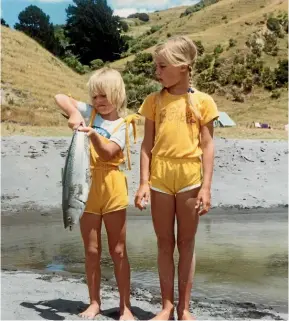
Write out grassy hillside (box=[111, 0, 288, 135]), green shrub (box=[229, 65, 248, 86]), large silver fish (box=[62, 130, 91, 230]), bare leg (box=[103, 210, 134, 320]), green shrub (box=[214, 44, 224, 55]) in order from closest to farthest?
large silver fish (box=[62, 130, 91, 230])
bare leg (box=[103, 210, 134, 320])
grassy hillside (box=[111, 0, 288, 135])
green shrub (box=[229, 65, 248, 86])
green shrub (box=[214, 44, 224, 55])

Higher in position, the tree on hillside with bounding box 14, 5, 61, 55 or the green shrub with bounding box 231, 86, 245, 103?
the tree on hillside with bounding box 14, 5, 61, 55

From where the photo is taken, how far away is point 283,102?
38.0 m

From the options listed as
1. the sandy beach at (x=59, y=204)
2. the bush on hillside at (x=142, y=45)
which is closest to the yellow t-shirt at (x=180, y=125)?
the sandy beach at (x=59, y=204)

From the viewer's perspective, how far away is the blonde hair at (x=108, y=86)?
4.94m

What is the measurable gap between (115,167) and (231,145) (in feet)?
38.4

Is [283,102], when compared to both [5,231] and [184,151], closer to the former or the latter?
[5,231]

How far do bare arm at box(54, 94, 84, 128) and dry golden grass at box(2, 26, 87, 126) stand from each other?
15205 mm

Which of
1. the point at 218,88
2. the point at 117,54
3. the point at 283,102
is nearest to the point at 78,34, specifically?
the point at 117,54

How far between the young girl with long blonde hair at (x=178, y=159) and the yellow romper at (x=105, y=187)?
0.19 m

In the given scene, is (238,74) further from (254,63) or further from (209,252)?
(209,252)

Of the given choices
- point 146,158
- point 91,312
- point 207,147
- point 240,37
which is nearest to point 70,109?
point 146,158

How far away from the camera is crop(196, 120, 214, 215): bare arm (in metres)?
4.64

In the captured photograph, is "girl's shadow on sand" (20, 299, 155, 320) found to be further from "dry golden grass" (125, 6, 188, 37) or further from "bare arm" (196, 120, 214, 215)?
"dry golden grass" (125, 6, 188, 37)

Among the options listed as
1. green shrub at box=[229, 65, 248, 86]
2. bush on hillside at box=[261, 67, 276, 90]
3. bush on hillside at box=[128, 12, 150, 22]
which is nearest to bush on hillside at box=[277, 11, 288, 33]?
green shrub at box=[229, 65, 248, 86]
